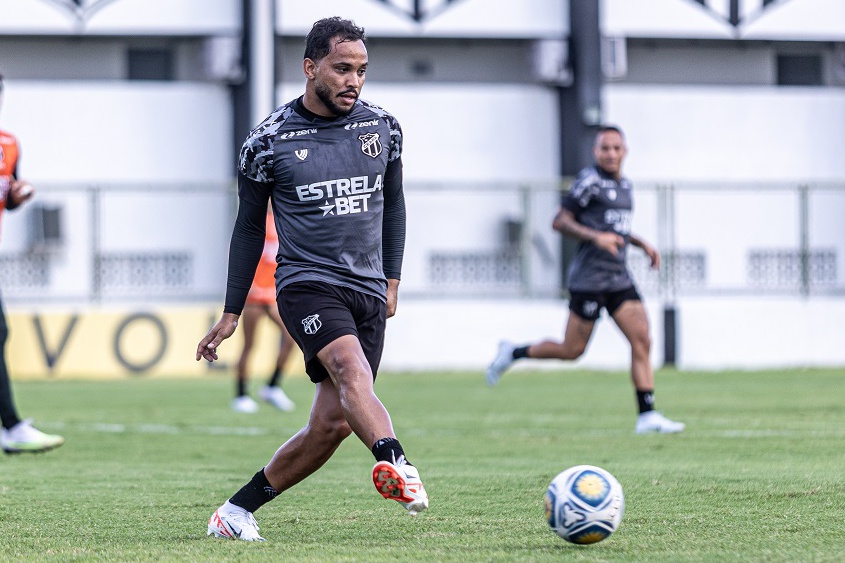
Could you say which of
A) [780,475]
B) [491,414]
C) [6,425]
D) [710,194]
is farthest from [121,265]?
[780,475]

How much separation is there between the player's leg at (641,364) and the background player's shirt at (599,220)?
0.77ft

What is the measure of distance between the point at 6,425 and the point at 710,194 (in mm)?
17081

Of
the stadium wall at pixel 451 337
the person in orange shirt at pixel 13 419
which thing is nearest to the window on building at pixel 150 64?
the stadium wall at pixel 451 337

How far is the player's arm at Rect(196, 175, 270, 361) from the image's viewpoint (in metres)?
6.03

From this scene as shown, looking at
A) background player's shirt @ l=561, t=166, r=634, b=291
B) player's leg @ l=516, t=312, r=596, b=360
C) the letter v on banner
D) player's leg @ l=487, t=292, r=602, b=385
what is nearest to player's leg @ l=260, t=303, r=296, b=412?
player's leg @ l=487, t=292, r=602, b=385

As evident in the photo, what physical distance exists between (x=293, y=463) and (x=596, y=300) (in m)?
5.56

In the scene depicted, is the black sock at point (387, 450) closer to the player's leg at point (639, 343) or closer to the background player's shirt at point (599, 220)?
the player's leg at point (639, 343)

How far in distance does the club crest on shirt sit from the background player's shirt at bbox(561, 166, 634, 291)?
521 centimetres

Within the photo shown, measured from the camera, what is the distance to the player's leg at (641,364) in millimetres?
10906

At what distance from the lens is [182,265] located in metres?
24.1

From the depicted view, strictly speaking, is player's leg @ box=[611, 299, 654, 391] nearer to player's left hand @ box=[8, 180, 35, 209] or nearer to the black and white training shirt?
player's left hand @ box=[8, 180, 35, 209]

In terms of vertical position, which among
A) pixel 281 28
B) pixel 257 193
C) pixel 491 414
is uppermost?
pixel 281 28

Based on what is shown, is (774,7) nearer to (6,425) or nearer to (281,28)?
(281,28)

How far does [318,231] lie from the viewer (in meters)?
5.96
